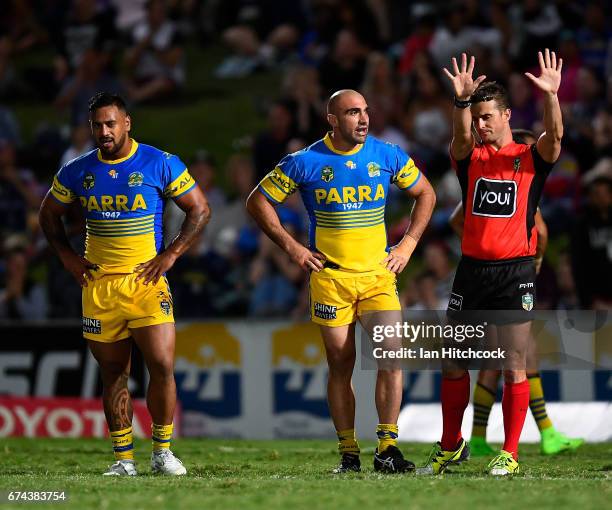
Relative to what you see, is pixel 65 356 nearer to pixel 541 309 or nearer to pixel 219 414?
pixel 219 414

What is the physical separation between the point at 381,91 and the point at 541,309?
475 cm

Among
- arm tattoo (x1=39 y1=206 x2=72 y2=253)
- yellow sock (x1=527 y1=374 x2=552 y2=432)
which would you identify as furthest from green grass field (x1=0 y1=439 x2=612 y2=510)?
arm tattoo (x1=39 y1=206 x2=72 y2=253)

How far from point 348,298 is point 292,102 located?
803 centimetres

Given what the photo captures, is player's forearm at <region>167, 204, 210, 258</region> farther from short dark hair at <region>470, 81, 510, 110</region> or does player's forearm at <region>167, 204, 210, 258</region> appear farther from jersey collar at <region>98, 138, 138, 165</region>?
short dark hair at <region>470, 81, 510, 110</region>

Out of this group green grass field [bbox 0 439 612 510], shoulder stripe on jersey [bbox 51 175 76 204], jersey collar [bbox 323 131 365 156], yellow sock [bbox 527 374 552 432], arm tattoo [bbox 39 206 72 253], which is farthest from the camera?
yellow sock [bbox 527 374 552 432]

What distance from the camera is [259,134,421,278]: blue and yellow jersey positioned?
26.7ft

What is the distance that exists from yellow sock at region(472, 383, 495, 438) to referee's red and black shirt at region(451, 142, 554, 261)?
179 centimetres

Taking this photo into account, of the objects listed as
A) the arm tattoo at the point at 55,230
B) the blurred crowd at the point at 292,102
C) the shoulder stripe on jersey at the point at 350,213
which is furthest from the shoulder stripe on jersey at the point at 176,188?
the blurred crowd at the point at 292,102

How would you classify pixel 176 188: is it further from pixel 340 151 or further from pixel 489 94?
pixel 489 94

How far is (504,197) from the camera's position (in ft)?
25.9

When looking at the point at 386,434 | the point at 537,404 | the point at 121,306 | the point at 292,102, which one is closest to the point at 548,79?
the point at 386,434

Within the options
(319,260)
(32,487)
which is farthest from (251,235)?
(32,487)

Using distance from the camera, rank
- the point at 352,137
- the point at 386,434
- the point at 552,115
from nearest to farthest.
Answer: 1. the point at 552,115
2. the point at 386,434
3. the point at 352,137

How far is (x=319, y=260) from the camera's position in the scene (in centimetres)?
813
